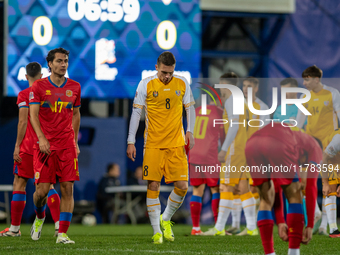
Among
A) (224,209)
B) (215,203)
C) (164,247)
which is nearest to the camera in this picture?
(164,247)

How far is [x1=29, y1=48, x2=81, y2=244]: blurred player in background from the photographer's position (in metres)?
5.36

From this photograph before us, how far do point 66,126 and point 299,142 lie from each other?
2.59 meters

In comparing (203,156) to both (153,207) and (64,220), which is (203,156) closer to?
(153,207)

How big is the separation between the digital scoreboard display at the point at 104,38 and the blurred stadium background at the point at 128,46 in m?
0.02

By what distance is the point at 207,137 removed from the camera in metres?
7.79

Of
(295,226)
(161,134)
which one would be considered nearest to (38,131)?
(161,134)

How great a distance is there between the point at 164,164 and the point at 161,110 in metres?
0.59

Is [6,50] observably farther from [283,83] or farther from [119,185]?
[283,83]

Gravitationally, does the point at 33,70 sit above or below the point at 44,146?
above

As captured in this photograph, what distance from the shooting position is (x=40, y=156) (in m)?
5.39

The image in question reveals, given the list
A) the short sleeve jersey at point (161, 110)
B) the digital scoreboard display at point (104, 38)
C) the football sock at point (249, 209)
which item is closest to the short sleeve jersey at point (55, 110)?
the short sleeve jersey at point (161, 110)

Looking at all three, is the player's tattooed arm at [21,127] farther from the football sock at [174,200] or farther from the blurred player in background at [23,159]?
the football sock at [174,200]

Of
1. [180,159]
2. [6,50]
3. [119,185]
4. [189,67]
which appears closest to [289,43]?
[189,67]

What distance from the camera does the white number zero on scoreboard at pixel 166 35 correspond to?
10.7 metres
